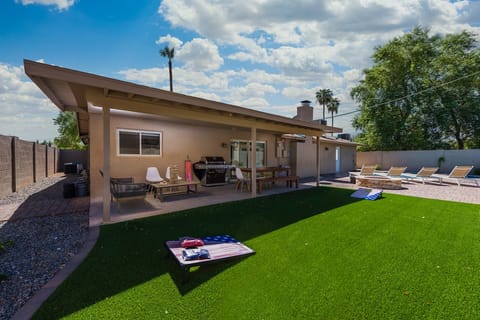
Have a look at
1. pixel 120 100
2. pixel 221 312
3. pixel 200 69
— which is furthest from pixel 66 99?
pixel 200 69

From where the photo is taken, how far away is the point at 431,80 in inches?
867

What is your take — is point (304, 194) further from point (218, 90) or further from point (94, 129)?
point (218, 90)

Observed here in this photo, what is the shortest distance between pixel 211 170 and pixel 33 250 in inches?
265

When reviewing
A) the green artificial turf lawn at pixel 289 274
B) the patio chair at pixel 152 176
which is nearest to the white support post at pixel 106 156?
the green artificial turf lawn at pixel 289 274

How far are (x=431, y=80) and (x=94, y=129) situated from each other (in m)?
27.7

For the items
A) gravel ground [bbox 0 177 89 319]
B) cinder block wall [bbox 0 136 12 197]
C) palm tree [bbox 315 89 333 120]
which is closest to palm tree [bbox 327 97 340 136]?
palm tree [bbox 315 89 333 120]

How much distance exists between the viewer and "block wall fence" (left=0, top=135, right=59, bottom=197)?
7914 millimetres

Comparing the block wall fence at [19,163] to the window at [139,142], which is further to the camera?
the window at [139,142]

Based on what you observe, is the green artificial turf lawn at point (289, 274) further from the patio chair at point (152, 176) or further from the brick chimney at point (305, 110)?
the brick chimney at point (305, 110)

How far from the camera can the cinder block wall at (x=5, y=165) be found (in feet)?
25.3

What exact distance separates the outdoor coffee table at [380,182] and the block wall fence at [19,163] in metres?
14.3

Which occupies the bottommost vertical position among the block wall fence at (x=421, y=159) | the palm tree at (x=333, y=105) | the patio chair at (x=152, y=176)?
the patio chair at (x=152, y=176)

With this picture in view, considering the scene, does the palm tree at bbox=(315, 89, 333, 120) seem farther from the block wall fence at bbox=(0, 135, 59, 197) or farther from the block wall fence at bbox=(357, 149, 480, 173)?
the block wall fence at bbox=(0, 135, 59, 197)

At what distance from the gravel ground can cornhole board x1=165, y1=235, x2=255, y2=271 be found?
1.52 metres
